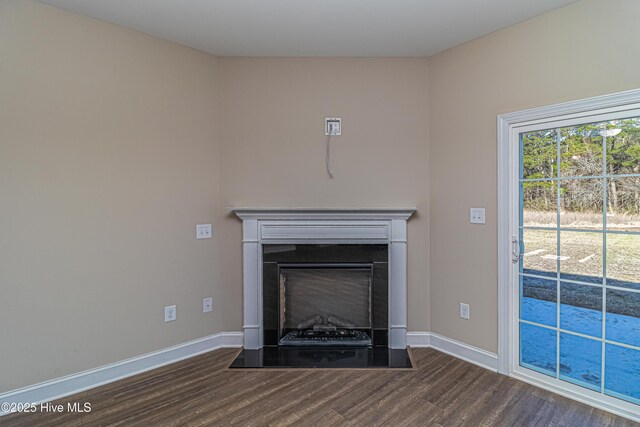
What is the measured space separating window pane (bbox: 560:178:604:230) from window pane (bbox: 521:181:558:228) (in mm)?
47

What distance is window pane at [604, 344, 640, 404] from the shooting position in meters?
1.90

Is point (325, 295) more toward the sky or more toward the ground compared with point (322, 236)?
more toward the ground

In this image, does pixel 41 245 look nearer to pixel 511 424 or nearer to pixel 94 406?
pixel 94 406

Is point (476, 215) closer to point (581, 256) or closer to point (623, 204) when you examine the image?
point (581, 256)

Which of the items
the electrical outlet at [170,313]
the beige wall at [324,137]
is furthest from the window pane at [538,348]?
the electrical outlet at [170,313]

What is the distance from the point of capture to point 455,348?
2.69 metres

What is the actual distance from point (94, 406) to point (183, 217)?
1419mm

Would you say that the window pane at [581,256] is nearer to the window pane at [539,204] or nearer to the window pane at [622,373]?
the window pane at [539,204]

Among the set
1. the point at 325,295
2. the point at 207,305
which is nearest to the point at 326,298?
the point at 325,295

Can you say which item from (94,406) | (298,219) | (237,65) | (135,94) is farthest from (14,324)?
(237,65)

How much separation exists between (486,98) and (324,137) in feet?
4.44

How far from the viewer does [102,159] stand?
2.29m

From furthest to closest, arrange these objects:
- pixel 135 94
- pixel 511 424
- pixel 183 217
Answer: pixel 183 217 < pixel 135 94 < pixel 511 424

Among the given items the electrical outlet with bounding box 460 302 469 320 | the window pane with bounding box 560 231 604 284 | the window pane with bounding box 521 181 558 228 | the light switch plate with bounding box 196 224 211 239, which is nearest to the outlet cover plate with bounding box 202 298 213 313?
the light switch plate with bounding box 196 224 211 239
